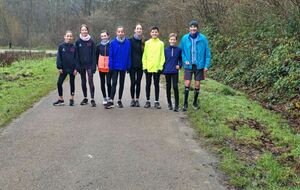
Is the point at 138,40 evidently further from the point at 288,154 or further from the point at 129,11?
the point at 129,11

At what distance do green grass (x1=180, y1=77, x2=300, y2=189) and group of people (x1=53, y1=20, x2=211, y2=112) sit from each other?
3.42ft

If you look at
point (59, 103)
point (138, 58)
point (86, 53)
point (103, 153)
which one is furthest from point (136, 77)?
point (103, 153)

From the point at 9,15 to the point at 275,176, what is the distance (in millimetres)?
79683

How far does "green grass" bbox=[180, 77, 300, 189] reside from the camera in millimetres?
6176

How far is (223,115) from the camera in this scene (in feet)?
33.6

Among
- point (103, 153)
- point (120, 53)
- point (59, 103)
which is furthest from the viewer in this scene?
point (59, 103)

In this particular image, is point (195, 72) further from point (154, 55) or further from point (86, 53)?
point (86, 53)

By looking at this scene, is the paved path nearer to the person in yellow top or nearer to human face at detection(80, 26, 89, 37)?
the person in yellow top

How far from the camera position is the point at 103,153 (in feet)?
A: 23.6

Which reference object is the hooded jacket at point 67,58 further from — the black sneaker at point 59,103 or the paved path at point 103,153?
the paved path at point 103,153

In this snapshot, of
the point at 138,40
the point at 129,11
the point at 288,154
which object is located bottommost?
the point at 288,154

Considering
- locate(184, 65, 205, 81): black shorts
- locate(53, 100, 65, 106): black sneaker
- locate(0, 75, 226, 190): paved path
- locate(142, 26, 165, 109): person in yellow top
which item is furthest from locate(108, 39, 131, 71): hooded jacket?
locate(53, 100, 65, 106): black sneaker

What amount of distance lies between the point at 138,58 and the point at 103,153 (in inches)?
176

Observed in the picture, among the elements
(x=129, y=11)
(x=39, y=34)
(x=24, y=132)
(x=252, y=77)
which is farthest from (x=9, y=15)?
(x=24, y=132)
